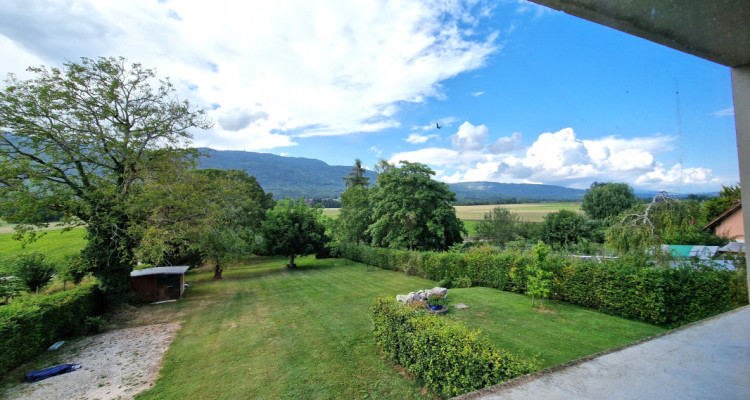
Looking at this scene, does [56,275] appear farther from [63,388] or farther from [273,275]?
[63,388]

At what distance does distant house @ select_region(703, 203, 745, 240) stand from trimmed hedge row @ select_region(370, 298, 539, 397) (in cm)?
2435

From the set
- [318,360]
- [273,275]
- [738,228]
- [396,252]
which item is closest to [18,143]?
[318,360]

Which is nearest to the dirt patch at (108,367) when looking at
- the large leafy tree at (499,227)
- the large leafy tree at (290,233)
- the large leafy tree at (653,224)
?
the large leafy tree at (290,233)

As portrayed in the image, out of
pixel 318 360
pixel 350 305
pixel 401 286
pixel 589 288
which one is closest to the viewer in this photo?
Answer: pixel 318 360

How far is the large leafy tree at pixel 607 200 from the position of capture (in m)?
42.9

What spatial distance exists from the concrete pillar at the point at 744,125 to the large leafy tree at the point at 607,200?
49158 mm

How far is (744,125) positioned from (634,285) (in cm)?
823

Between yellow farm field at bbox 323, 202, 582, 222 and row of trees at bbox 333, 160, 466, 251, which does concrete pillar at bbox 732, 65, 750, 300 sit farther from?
yellow farm field at bbox 323, 202, 582, 222

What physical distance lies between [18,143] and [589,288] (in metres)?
21.7

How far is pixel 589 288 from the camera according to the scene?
10289 millimetres

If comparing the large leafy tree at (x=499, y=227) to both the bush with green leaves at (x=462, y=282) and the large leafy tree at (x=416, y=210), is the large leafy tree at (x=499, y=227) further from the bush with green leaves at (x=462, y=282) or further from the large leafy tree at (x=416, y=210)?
the bush with green leaves at (x=462, y=282)

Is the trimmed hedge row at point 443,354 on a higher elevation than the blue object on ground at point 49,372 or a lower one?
higher

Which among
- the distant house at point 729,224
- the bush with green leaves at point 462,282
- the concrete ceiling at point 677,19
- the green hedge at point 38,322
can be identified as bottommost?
the bush with green leaves at point 462,282

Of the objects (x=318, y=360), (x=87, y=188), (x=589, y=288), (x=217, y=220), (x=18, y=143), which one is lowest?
(x=318, y=360)
